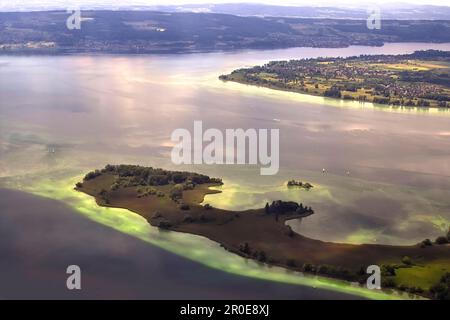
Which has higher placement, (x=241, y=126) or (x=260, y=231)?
(x=241, y=126)

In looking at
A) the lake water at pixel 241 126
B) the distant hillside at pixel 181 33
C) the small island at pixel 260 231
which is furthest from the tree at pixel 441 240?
the distant hillside at pixel 181 33

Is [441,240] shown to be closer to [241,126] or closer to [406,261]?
[406,261]

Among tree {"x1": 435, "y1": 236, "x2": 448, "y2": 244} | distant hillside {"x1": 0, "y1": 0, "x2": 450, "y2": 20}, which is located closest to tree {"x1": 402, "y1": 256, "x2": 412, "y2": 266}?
tree {"x1": 435, "y1": 236, "x2": 448, "y2": 244}

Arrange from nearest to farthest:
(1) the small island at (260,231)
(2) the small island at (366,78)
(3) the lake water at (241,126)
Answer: (1) the small island at (260,231) < (3) the lake water at (241,126) < (2) the small island at (366,78)

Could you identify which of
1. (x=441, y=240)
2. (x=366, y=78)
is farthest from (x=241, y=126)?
(x=366, y=78)

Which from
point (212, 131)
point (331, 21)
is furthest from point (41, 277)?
point (331, 21)

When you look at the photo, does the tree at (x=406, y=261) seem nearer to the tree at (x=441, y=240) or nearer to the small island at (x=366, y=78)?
the tree at (x=441, y=240)
